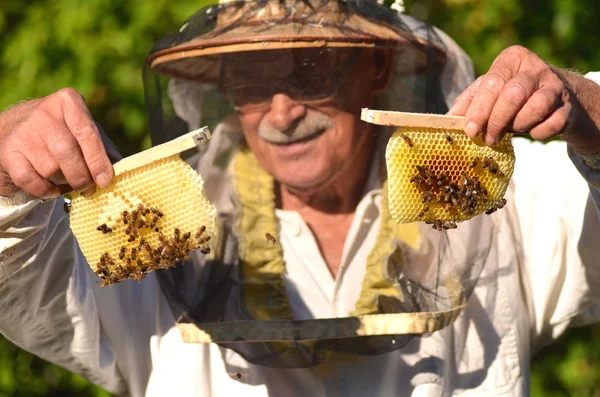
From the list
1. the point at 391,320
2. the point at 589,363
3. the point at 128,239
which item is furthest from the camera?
the point at 589,363

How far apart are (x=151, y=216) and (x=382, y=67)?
68 centimetres

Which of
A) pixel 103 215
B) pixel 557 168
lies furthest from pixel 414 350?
pixel 103 215

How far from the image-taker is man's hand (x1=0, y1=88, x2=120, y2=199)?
4.91ft

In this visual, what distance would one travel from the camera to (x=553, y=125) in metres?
1.51

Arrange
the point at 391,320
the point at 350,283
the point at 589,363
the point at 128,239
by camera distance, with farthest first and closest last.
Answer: the point at 589,363, the point at 350,283, the point at 391,320, the point at 128,239

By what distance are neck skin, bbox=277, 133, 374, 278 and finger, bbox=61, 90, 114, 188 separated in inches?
23.0

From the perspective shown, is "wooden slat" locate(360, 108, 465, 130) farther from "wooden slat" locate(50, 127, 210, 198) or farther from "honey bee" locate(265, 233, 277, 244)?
"honey bee" locate(265, 233, 277, 244)

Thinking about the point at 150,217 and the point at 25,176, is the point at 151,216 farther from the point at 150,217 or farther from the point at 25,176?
the point at 25,176

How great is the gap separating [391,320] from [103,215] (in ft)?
2.02

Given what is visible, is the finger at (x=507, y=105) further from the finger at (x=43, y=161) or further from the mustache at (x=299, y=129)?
the finger at (x=43, y=161)

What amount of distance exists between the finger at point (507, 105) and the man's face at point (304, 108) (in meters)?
0.50

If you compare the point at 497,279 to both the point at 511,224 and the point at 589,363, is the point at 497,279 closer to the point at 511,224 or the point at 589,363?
the point at 511,224

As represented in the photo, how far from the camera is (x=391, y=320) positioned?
71.2 inches

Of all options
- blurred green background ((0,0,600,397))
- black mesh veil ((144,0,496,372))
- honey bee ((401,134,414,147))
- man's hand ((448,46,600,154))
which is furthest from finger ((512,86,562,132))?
blurred green background ((0,0,600,397))
